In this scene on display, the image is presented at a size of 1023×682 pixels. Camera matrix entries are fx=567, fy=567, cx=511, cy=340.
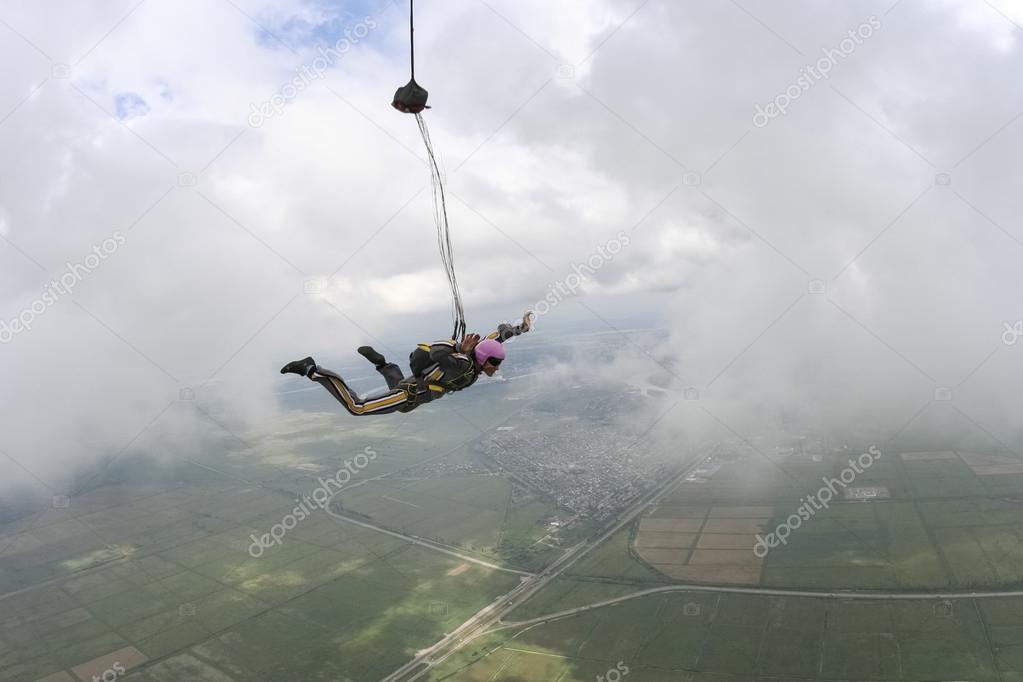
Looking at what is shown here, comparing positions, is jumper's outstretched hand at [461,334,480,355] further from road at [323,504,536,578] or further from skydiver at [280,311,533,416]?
road at [323,504,536,578]

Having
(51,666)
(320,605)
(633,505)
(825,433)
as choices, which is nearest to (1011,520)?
(633,505)

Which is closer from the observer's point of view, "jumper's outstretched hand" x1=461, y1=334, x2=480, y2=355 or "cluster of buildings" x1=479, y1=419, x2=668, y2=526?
"jumper's outstretched hand" x1=461, y1=334, x2=480, y2=355

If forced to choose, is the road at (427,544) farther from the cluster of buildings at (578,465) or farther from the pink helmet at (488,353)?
the pink helmet at (488,353)

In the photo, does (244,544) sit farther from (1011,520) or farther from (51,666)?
(1011,520)

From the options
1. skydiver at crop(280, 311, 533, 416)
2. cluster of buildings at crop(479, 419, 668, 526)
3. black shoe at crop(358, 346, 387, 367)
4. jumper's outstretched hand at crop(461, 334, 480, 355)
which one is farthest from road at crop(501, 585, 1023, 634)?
jumper's outstretched hand at crop(461, 334, 480, 355)

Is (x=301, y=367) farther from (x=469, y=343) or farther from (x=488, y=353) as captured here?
(x=488, y=353)

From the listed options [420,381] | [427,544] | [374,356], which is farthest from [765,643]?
[374,356]

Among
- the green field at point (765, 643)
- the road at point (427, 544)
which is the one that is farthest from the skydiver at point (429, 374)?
the road at point (427, 544)
